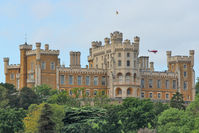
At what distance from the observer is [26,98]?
11750 centimetres

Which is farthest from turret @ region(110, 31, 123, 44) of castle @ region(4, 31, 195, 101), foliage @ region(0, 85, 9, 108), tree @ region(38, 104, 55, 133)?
tree @ region(38, 104, 55, 133)

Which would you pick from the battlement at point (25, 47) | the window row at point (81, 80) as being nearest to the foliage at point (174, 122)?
the window row at point (81, 80)

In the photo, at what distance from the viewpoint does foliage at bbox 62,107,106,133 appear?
9331cm

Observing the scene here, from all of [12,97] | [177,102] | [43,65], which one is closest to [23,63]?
[43,65]

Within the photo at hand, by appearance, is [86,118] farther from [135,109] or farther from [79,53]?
[79,53]

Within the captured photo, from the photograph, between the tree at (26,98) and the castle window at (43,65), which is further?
the castle window at (43,65)

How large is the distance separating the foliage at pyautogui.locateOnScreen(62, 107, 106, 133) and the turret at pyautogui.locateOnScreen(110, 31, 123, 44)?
39.4 metres

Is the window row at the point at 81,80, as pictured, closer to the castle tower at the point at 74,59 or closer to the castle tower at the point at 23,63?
the castle tower at the point at 74,59

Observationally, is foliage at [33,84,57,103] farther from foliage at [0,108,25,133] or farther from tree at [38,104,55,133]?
tree at [38,104,55,133]

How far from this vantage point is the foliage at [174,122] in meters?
94.9

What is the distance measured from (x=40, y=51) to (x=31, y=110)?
113ft

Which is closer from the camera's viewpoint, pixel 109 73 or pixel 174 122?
pixel 174 122

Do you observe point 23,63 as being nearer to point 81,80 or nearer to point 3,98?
point 81,80

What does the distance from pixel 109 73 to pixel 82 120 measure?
4177cm
